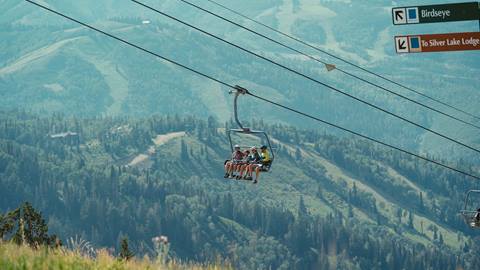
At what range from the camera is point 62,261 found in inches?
749

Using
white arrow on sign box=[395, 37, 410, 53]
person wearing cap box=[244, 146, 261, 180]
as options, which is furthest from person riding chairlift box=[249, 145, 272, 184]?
white arrow on sign box=[395, 37, 410, 53]

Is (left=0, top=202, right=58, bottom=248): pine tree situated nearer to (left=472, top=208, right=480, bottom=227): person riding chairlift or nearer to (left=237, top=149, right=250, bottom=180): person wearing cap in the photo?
(left=237, top=149, right=250, bottom=180): person wearing cap

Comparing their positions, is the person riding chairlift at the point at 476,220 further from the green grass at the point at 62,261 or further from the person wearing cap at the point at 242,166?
the green grass at the point at 62,261

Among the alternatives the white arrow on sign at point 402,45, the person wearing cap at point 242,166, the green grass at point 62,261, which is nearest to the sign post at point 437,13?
the white arrow on sign at point 402,45

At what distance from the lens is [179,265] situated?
20.0m

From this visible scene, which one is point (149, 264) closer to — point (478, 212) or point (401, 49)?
point (401, 49)

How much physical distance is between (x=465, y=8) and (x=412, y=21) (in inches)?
66.8

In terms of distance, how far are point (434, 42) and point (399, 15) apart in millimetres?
1965

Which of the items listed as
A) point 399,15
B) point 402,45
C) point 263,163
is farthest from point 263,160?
point 399,15

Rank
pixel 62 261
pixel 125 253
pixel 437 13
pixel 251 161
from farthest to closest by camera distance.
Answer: pixel 251 161 < pixel 125 253 < pixel 437 13 < pixel 62 261

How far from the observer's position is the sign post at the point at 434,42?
107ft

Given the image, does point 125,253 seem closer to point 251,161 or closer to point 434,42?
point 251,161

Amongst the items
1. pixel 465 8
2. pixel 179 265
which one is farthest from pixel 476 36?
pixel 179 265

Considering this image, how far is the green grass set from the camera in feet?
60.2
